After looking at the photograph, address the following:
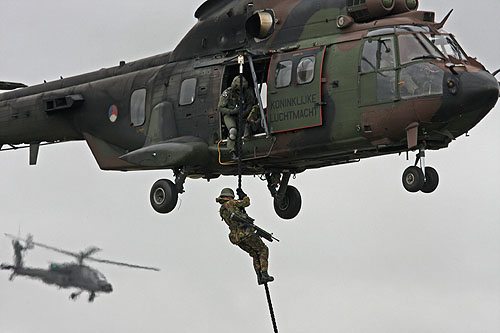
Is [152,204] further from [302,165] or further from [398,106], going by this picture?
[398,106]

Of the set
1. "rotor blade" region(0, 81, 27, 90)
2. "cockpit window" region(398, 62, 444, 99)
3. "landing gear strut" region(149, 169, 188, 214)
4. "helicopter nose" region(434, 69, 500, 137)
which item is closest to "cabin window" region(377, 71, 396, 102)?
"cockpit window" region(398, 62, 444, 99)

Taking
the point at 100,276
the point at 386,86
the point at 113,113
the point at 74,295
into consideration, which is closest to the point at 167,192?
the point at 113,113

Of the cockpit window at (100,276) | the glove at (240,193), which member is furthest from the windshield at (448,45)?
the cockpit window at (100,276)

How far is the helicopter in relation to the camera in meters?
31.9

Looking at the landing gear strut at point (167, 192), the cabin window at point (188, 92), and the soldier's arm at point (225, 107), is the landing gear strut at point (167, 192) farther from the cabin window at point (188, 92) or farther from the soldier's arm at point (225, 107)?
the soldier's arm at point (225, 107)

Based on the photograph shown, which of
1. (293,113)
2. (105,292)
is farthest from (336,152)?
(105,292)

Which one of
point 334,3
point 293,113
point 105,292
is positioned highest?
point 334,3

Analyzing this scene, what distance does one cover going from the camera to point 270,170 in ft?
92.6

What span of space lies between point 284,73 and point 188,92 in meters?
2.58

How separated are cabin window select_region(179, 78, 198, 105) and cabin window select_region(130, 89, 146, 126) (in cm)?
114

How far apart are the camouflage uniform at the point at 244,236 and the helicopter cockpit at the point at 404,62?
3.10m

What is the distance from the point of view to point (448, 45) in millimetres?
25594

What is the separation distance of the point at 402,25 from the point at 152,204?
6492 mm

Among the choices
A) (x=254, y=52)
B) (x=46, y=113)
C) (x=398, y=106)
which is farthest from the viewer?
(x=46, y=113)
